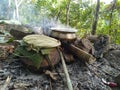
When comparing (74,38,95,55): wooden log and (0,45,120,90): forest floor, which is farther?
(74,38,95,55): wooden log

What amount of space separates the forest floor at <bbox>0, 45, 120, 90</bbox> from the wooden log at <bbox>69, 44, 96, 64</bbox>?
16 cm

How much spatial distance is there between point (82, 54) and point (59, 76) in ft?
2.49

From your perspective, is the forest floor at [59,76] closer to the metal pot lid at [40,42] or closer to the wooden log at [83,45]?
the wooden log at [83,45]

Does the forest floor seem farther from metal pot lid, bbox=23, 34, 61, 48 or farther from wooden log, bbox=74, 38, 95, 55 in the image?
metal pot lid, bbox=23, 34, 61, 48

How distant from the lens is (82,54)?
373cm

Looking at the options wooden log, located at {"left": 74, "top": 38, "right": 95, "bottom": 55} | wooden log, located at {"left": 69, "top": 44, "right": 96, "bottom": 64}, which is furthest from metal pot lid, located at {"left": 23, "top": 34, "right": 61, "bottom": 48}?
wooden log, located at {"left": 74, "top": 38, "right": 95, "bottom": 55}

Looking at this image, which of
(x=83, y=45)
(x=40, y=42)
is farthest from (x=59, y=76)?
(x=83, y=45)

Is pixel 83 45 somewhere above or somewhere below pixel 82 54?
above

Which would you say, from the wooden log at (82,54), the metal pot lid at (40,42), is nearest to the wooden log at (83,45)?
the wooden log at (82,54)

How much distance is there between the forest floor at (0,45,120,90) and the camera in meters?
2.97

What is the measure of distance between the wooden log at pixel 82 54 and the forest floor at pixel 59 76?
0.54 feet

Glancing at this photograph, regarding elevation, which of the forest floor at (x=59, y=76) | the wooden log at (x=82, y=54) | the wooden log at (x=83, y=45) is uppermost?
the wooden log at (x=83, y=45)

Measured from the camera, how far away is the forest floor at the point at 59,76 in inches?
117

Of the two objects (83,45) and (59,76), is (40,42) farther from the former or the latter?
(83,45)
